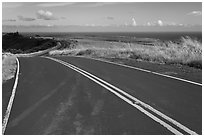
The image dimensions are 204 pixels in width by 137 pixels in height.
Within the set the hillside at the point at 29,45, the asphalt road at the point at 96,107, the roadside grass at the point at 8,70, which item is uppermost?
the asphalt road at the point at 96,107

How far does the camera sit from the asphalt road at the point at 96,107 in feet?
20.1

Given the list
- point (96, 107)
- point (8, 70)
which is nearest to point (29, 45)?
Result: point (8, 70)

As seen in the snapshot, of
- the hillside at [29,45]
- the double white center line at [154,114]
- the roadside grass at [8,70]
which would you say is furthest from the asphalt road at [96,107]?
the hillside at [29,45]

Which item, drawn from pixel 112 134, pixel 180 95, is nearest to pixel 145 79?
pixel 180 95

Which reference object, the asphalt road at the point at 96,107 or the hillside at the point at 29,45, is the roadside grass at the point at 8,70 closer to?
the asphalt road at the point at 96,107

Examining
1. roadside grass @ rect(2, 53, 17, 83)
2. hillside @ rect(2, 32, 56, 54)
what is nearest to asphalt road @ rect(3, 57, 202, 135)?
roadside grass @ rect(2, 53, 17, 83)

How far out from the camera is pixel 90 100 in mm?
8484

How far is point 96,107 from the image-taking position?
7707 mm

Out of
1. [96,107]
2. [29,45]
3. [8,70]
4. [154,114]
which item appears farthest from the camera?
[29,45]

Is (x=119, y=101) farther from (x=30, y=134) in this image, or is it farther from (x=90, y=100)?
(x=30, y=134)

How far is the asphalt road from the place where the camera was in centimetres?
612

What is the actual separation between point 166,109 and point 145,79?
4.85m

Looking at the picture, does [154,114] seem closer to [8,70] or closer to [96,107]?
[96,107]

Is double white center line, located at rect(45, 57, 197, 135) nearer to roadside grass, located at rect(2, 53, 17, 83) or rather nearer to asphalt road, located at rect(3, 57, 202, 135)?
asphalt road, located at rect(3, 57, 202, 135)
